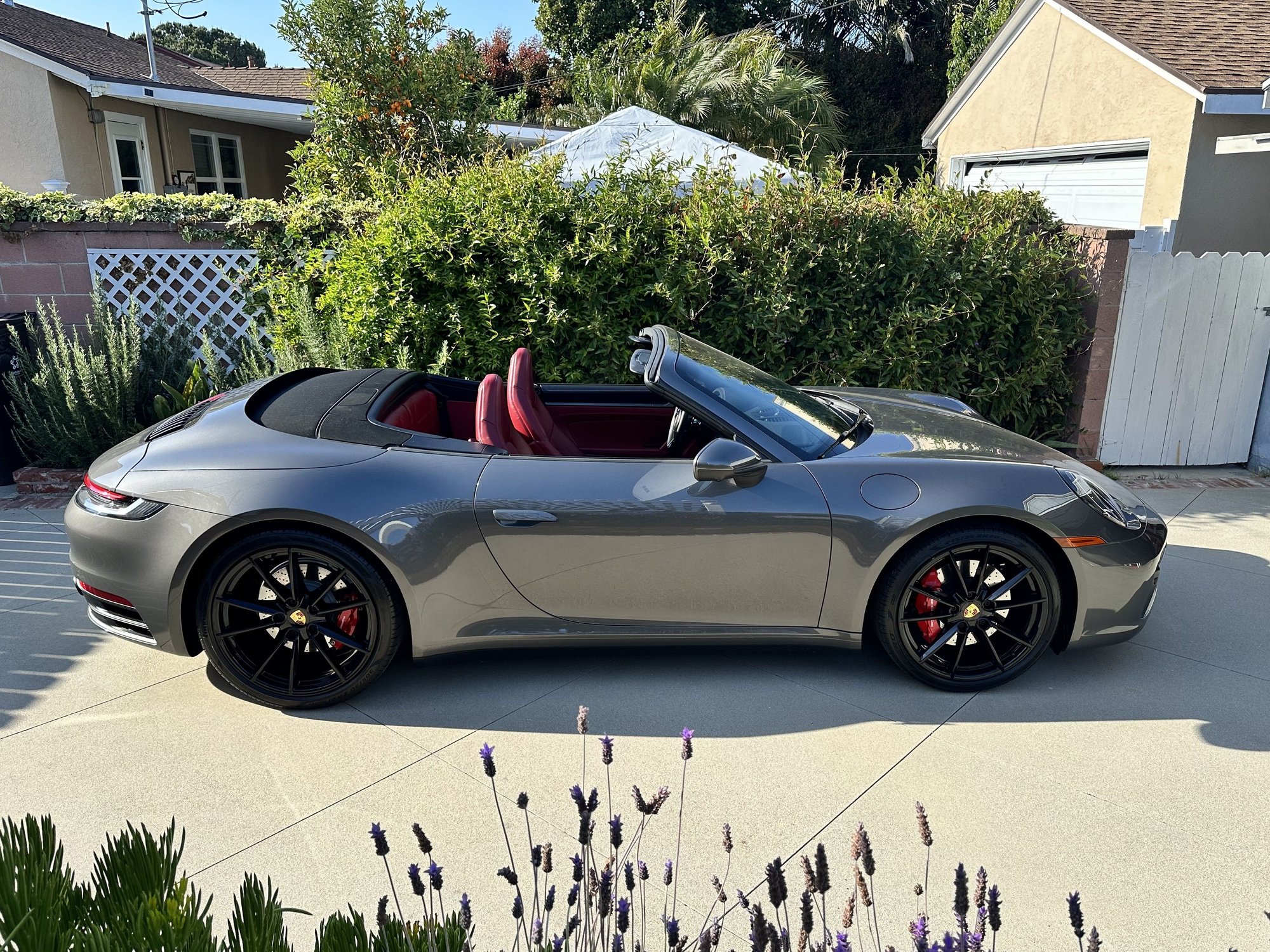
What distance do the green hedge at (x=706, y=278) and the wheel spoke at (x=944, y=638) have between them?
311cm

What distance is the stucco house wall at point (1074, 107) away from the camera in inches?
425

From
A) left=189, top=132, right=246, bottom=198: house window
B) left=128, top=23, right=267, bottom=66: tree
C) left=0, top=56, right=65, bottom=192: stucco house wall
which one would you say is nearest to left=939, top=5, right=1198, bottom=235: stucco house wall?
left=189, top=132, right=246, bottom=198: house window

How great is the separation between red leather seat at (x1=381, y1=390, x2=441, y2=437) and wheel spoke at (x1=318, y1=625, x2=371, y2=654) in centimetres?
81

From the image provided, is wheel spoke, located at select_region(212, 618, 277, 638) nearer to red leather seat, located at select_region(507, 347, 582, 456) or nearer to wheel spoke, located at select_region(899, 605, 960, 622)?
red leather seat, located at select_region(507, 347, 582, 456)

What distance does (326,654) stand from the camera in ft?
11.5

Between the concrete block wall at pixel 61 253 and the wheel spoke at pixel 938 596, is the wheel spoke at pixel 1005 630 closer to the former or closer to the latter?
the wheel spoke at pixel 938 596

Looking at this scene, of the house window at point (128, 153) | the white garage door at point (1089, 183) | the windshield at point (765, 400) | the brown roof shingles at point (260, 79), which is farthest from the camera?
the brown roof shingles at point (260, 79)

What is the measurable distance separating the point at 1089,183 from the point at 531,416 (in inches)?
446

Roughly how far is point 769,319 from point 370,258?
266 cm

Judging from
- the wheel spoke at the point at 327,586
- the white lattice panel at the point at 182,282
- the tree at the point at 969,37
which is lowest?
the wheel spoke at the point at 327,586

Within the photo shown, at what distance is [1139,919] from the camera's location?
2.54m

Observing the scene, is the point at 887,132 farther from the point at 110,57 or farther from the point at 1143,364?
the point at 1143,364

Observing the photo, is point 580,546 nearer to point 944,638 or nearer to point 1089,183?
point 944,638

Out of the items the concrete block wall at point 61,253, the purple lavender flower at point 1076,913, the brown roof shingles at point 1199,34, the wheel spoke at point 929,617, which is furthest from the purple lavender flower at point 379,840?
the brown roof shingles at point 1199,34
